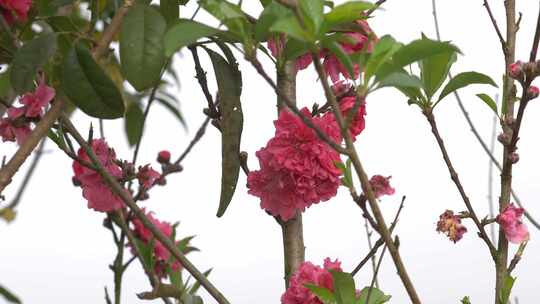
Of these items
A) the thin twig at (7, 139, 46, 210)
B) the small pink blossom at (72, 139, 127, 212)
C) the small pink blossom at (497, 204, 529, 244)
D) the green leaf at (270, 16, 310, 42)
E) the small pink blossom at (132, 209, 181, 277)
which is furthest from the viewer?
the thin twig at (7, 139, 46, 210)

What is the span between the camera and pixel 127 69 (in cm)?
92

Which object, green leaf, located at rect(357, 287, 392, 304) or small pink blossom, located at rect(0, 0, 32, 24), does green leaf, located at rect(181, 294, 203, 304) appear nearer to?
green leaf, located at rect(357, 287, 392, 304)

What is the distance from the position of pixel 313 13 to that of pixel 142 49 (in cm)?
28

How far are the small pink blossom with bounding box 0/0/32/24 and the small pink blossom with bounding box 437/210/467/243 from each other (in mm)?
741

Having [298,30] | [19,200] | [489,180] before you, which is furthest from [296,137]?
[19,200]

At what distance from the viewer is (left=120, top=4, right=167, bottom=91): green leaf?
3.01ft

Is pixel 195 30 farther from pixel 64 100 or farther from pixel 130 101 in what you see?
pixel 130 101

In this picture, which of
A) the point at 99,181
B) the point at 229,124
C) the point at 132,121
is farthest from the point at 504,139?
the point at 132,121

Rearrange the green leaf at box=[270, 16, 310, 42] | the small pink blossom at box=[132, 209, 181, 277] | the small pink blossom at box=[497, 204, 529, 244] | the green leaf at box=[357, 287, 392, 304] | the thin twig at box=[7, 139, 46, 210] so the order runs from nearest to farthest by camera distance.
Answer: the green leaf at box=[270, 16, 310, 42], the green leaf at box=[357, 287, 392, 304], the small pink blossom at box=[497, 204, 529, 244], the small pink blossom at box=[132, 209, 181, 277], the thin twig at box=[7, 139, 46, 210]

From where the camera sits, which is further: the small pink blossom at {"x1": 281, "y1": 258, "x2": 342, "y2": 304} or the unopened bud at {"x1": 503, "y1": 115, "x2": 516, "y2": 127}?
the unopened bud at {"x1": 503, "y1": 115, "x2": 516, "y2": 127}

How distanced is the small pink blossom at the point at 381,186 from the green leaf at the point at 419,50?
13.8 inches

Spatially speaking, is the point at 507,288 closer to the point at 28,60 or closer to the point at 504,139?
the point at 504,139

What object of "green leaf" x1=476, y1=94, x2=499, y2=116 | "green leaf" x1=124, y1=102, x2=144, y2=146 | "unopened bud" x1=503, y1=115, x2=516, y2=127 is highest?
"green leaf" x1=124, y1=102, x2=144, y2=146

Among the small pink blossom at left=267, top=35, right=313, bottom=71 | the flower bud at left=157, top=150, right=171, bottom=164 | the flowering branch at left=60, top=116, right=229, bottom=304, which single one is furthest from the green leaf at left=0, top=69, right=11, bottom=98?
the small pink blossom at left=267, top=35, right=313, bottom=71
